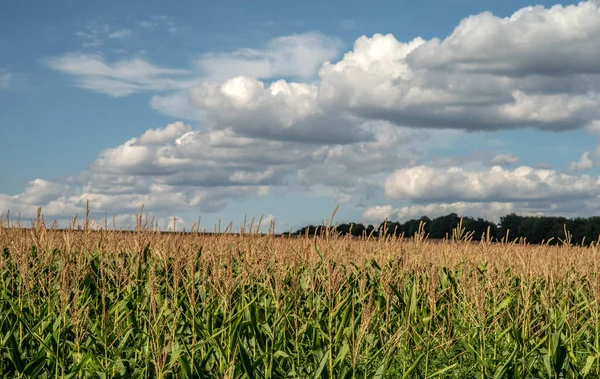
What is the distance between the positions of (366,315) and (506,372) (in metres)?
2.09

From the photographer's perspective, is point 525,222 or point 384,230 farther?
point 525,222

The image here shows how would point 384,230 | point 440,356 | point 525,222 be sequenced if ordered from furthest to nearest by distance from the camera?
point 525,222
point 384,230
point 440,356

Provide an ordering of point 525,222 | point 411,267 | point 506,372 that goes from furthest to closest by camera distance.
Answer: point 525,222
point 411,267
point 506,372

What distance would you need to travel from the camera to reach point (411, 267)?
1059 cm

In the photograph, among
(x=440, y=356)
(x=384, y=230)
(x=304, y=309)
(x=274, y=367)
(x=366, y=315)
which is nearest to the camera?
(x=366, y=315)

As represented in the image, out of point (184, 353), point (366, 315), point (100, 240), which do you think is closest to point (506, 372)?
point (366, 315)

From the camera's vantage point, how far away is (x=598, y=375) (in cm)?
658

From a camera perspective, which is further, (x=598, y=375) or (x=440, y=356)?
(x=440, y=356)

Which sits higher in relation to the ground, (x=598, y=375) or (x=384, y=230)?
(x=384, y=230)

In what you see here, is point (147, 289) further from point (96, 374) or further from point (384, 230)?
point (384, 230)

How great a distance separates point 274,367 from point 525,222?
164ft

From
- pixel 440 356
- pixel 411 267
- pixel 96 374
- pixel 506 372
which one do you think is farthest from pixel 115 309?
pixel 411 267

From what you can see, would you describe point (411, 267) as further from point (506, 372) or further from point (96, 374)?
point (96, 374)


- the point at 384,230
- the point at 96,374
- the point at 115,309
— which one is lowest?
the point at 96,374
